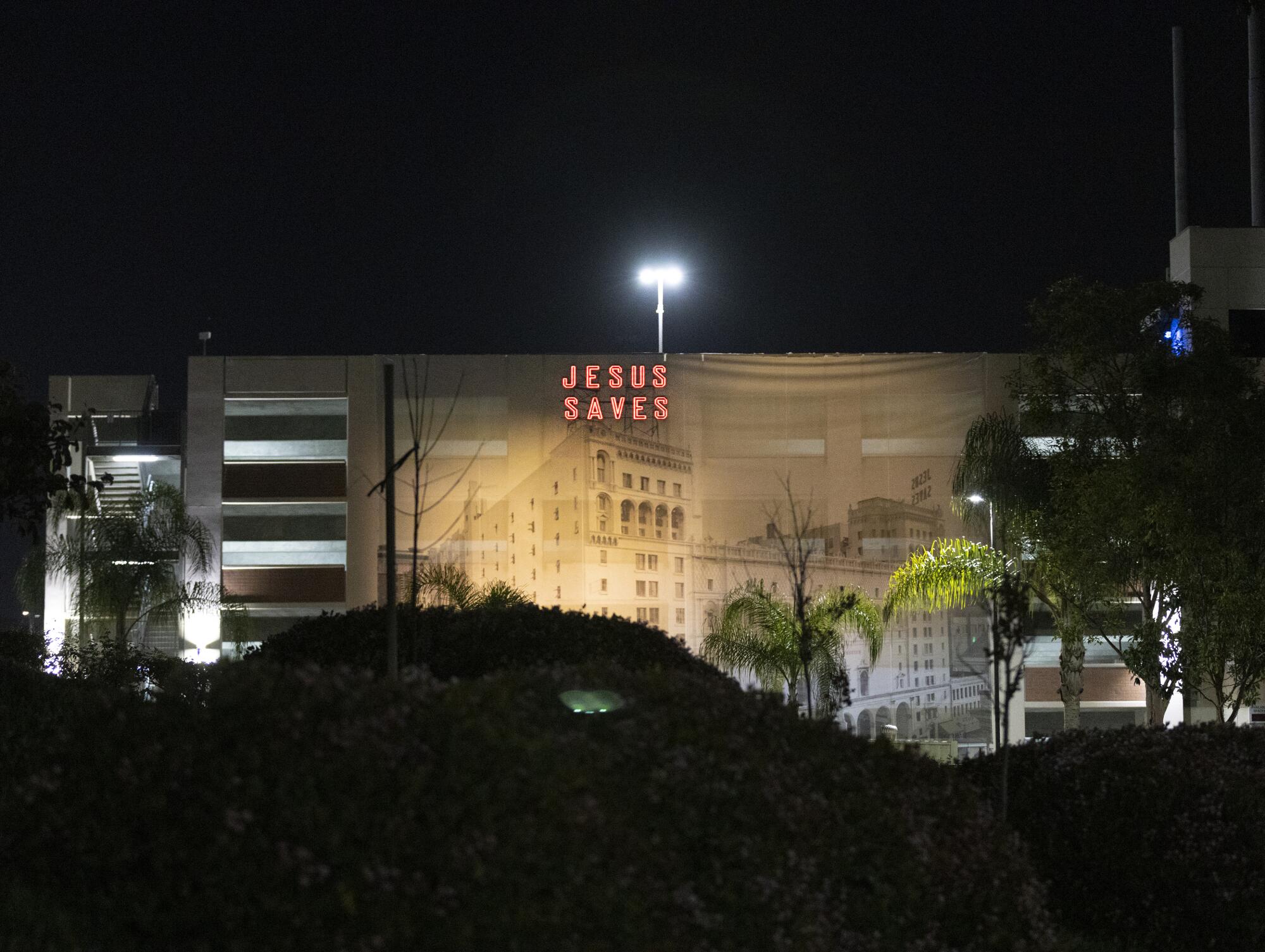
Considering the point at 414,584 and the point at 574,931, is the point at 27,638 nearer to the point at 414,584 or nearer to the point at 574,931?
the point at 414,584

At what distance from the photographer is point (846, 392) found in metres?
30.0

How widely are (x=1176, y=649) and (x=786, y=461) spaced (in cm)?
1235

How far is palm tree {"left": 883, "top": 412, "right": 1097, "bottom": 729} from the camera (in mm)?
19500

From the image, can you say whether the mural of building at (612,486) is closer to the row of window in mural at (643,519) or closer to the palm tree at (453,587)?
the row of window in mural at (643,519)

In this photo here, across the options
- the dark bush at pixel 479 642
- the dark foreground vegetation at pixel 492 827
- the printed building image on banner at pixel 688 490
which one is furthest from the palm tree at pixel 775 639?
the dark foreground vegetation at pixel 492 827

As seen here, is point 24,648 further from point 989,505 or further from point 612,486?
point 989,505

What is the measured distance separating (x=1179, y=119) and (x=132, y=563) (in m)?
24.1

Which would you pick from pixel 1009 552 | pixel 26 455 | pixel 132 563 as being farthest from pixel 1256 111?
pixel 26 455

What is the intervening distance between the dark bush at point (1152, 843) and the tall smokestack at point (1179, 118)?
79.8 feet

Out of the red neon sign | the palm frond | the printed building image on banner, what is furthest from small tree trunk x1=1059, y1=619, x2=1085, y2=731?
the red neon sign

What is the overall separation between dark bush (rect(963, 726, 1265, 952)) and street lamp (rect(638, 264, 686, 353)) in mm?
23753

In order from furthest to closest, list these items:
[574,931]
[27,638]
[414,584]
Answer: [27,638] < [414,584] < [574,931]

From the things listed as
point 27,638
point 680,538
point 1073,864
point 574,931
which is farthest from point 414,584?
point 680,538

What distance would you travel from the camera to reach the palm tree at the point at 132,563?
84.2ft
